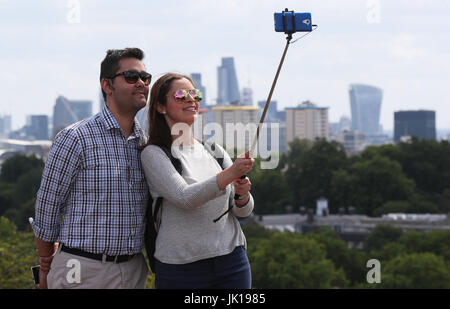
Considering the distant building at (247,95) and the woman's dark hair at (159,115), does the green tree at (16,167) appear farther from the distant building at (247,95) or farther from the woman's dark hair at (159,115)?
the distant building at (247,95)

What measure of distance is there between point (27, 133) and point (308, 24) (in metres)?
135

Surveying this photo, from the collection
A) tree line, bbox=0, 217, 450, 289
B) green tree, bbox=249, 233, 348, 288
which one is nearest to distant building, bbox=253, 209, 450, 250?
tree line, bbox=0, 217, 450, 289

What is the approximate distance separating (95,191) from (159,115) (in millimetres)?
549

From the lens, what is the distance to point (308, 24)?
4.53 metres

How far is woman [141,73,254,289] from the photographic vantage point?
4719mm

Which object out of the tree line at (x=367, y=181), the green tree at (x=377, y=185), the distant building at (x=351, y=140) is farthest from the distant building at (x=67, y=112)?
the green tree at (x=377, y=185)

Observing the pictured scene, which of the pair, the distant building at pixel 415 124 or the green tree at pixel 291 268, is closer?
the green tree at pixel 291 268

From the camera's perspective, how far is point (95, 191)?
491 centimetres

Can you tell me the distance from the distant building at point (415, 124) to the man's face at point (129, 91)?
163283 millimetres

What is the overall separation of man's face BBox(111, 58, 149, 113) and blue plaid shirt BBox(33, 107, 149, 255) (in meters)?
0.18

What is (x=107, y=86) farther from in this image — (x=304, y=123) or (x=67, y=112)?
(x=304, y=123)

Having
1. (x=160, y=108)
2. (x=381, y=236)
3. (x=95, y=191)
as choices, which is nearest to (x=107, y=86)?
(x=160, y=108)

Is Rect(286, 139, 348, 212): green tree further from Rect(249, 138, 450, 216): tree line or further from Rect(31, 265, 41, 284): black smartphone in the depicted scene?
Rect(31, 265, 41, 284): black smartphone

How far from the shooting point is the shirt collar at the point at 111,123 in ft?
16.5
